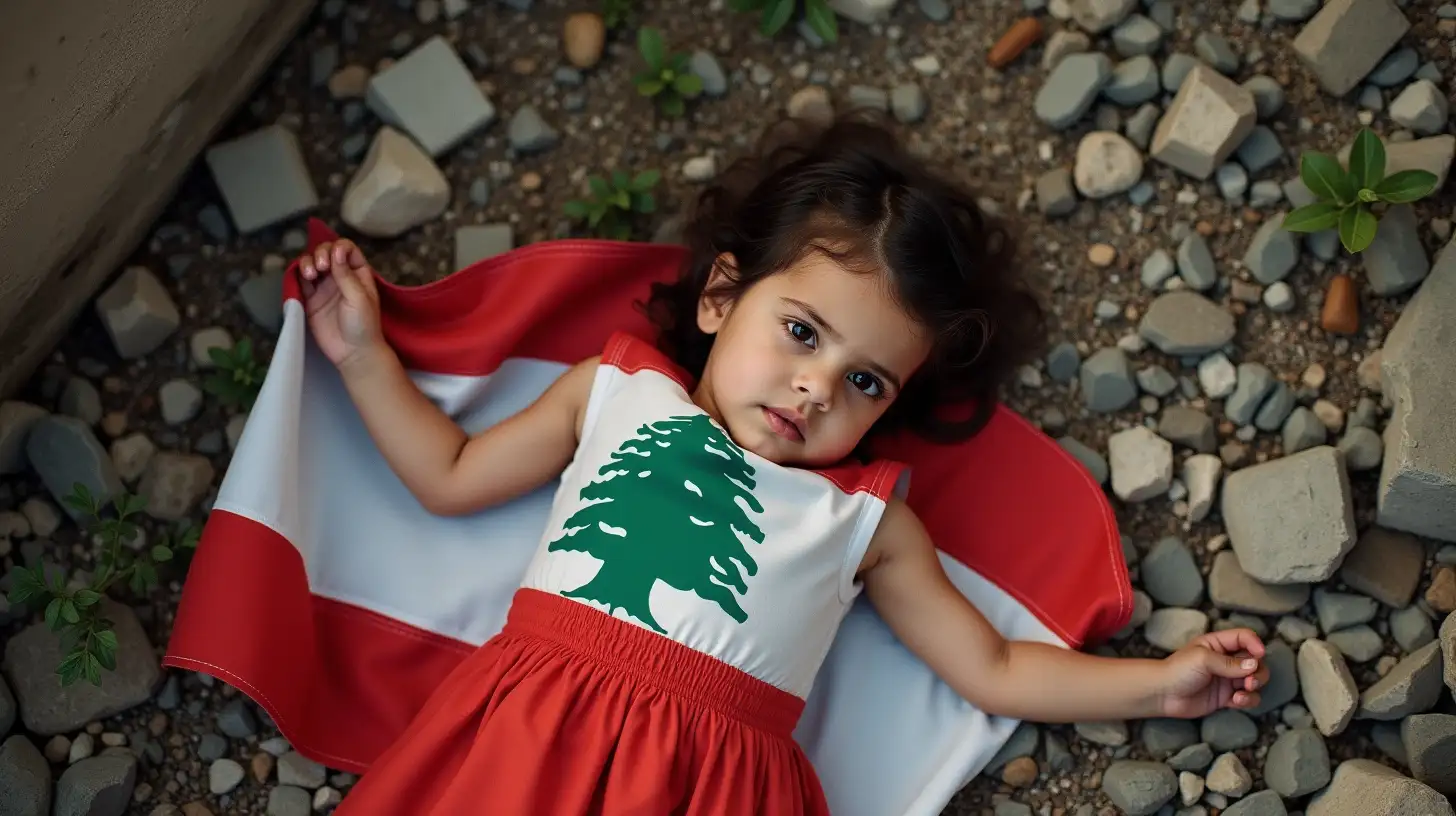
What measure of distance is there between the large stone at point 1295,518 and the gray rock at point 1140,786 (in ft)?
0.97

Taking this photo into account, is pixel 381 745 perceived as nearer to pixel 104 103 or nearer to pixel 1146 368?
pixel 104 103

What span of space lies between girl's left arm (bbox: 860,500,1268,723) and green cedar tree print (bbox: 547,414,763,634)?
20cm

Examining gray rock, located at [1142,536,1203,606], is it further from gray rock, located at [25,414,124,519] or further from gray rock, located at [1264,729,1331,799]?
gray rock, located at [25,414,124,519]

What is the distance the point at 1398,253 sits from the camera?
5.99ft

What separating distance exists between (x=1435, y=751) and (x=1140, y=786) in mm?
366

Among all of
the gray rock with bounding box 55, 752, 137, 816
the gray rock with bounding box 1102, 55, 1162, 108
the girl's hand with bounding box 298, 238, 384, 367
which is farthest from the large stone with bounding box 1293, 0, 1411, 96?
the gray rock with bounding box 55, 752, 137, 816

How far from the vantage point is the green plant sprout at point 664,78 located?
189cm

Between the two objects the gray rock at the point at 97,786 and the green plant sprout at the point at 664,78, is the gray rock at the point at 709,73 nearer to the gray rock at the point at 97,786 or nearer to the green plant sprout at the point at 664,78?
the green plant sprout at the point at 664,78

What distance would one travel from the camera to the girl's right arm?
1.69 metres

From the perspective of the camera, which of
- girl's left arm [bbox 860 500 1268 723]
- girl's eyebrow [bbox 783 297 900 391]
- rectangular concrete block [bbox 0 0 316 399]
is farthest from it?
girl's left arm [bbox 860 500 1268 723]

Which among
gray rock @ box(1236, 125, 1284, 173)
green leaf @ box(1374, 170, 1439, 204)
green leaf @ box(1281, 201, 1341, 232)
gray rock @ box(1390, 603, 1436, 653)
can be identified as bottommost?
gray rock @ box(1390, 603, 1436, 653)

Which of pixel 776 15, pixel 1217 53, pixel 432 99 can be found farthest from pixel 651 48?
pixel 1217 53

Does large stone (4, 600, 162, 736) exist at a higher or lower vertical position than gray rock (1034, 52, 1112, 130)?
lower

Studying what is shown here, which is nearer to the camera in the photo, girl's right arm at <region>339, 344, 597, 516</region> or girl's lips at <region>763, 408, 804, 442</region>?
girl's lips at <region>763, 408, 804, 442</region>
